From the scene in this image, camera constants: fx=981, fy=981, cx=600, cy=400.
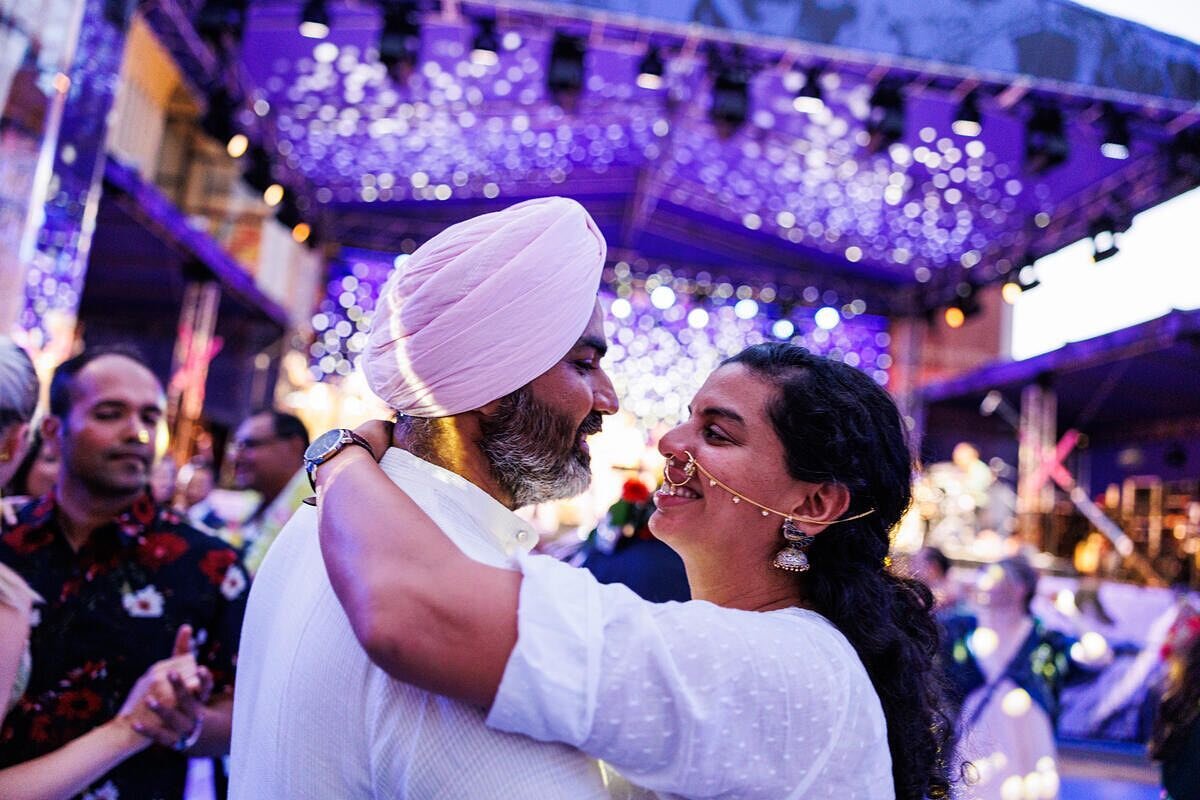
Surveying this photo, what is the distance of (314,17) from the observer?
24.5 feet

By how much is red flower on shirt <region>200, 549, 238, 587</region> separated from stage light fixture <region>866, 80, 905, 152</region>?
7.28 meters

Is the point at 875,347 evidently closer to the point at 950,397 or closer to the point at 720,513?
the point at 950,397

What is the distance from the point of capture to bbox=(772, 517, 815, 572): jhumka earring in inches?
50.6

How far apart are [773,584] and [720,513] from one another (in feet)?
0.38

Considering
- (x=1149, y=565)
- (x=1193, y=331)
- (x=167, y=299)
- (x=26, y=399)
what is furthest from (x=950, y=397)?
(x=26, y=399)

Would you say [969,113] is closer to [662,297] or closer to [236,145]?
[236,145]

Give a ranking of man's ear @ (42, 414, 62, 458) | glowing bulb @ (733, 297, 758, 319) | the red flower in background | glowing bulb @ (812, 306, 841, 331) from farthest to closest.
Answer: glowing bulb @ (812, 306, 841, 331) → glowing bulb @ (733, 297, 758, 319) → the red flower in background → man's ear @ (42, 414, 62, 458)

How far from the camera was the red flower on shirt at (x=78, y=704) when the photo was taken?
1.87 metres

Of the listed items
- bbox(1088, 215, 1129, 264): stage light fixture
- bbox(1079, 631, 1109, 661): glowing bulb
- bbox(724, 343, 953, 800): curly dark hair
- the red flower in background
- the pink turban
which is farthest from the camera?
bbox(1088, 215, 1129, 264): stage light fixture

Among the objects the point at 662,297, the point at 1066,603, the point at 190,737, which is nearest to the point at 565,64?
the point at 1066,603

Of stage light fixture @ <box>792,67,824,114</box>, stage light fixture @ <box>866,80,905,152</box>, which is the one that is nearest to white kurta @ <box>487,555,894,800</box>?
stage light fixture @ <box>792,67,824,114</box>

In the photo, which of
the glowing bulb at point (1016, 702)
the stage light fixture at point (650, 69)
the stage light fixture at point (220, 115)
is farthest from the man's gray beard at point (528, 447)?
the stage light fixture at point (220, 115)

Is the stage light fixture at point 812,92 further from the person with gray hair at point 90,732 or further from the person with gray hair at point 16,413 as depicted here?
the person with gray hair at point 90,732

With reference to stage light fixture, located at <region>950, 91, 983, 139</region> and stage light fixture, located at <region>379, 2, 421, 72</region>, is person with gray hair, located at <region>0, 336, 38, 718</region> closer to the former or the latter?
stage light fixture, located at <region>379, 2, 421, 72</region>
